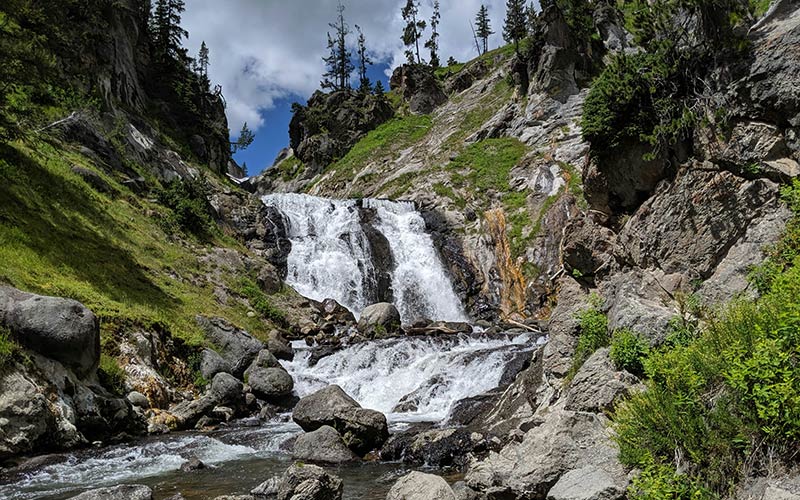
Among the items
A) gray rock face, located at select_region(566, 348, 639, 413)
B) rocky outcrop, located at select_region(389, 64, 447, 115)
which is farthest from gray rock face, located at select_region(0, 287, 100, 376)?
rocky outcrop, located at select_region(389, 64, 447, 115)

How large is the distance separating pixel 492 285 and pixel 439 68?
72784 millimetres

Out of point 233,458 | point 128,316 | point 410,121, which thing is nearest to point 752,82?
point 233,458

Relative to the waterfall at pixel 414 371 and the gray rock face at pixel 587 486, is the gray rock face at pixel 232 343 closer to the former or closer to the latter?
the waterfall at pixel 414 371

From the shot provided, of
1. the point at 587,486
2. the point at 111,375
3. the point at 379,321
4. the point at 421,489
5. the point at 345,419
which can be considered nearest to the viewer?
the point at 587,486

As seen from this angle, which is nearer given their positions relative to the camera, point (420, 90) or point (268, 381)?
point (268, 381)

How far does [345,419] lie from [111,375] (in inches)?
314

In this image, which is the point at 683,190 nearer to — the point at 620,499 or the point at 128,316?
the point at 620,499

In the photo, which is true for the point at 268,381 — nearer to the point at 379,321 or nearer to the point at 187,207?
the point at 379,321

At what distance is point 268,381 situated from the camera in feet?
65.1

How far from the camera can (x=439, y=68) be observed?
96.5 meters

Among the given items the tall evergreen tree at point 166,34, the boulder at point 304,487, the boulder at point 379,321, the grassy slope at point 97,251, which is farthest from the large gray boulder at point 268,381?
the tall evergreen tree at point 166,34

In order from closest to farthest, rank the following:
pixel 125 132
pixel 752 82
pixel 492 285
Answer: pixel 752 82 → pixel 492 285 → pixel 125 132

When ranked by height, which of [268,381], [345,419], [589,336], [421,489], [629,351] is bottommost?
[421,489]

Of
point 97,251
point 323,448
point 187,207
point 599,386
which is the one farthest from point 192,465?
point 187,207
